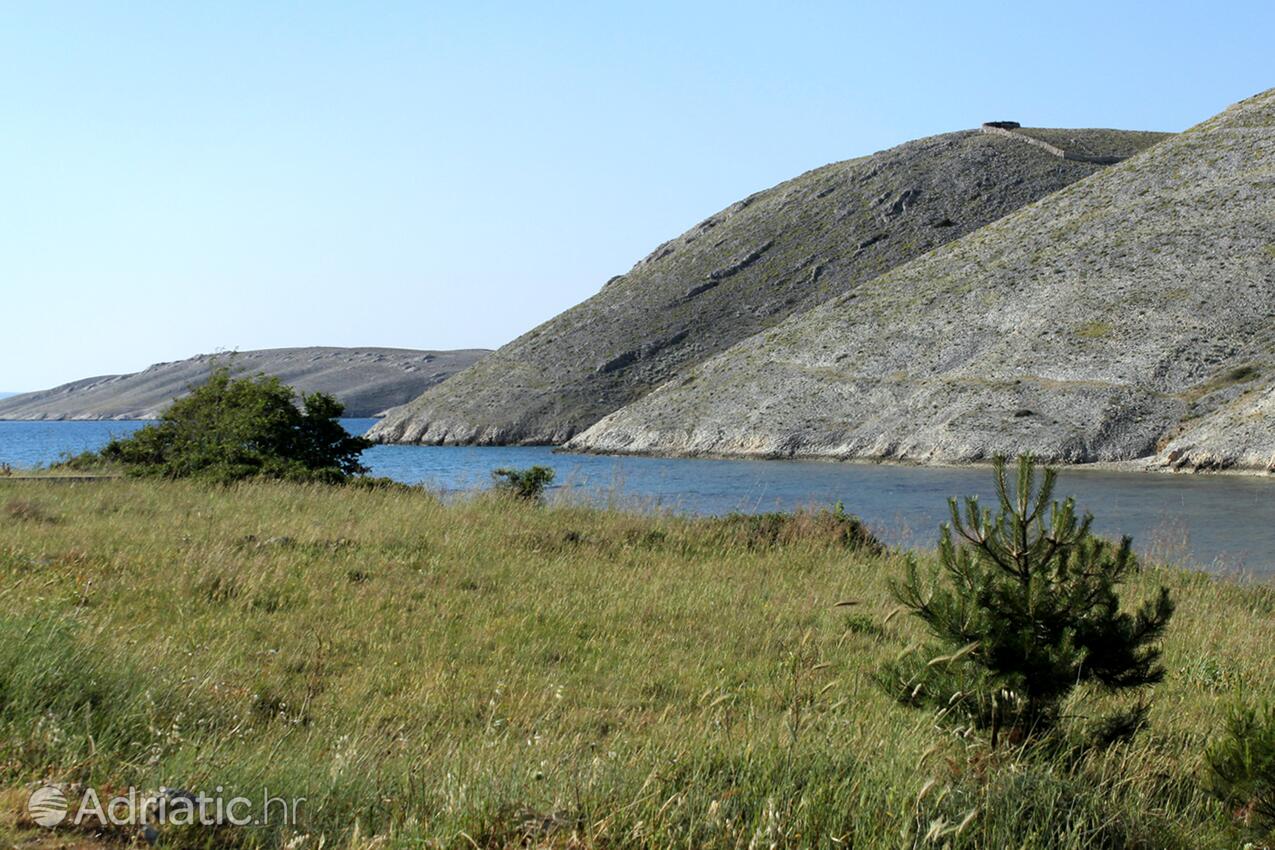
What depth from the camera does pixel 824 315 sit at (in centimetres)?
6994

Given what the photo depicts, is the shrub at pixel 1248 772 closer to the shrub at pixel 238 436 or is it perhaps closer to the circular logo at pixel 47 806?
the circular logo at pixel 47 806

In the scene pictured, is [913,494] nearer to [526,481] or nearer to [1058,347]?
[1058,347]

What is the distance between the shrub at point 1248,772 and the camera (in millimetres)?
4938

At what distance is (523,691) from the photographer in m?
7.30

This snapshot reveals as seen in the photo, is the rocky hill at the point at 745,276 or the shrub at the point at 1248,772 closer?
the shrub at the point at 1248,772

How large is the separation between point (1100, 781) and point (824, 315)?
216 ft

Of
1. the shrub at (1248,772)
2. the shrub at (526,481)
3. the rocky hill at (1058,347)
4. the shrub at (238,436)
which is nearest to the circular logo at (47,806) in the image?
the shrub at (1248,772)

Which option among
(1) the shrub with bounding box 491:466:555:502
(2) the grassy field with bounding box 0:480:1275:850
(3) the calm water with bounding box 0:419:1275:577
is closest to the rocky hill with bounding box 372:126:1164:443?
(3) the calm water with bounding box 0:419:1275:577

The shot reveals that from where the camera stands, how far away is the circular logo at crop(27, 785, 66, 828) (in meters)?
3.86

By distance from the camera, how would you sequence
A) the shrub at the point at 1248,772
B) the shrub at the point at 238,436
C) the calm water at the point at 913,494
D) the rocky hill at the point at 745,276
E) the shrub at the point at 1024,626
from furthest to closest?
the rocky hill at the point at 745,276, the shrub at the point at 238,436, the calm water at the point at 913,494, the shrub at the point at 1024,626, the shrub at the point at 1248,772

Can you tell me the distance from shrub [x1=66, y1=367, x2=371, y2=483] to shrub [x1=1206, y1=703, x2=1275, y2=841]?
18.9 m

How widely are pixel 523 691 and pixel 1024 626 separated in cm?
329

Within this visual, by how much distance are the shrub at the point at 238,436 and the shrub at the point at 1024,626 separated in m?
17.5

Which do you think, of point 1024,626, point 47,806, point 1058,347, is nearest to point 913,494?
point 1058,347
